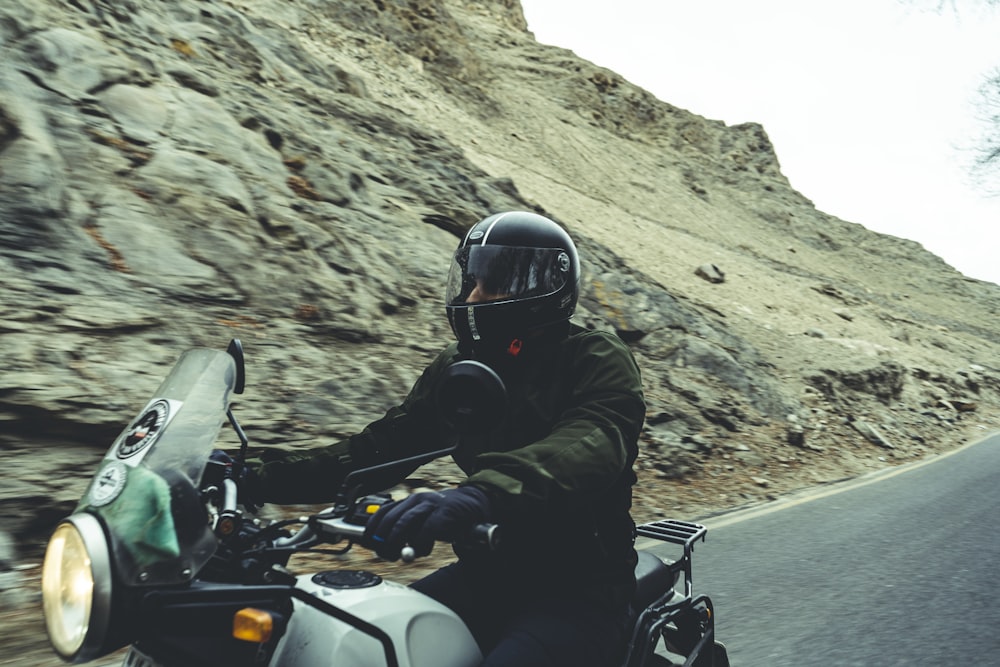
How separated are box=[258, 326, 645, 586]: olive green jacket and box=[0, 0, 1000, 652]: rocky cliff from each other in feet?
9.24

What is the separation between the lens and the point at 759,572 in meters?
5.16

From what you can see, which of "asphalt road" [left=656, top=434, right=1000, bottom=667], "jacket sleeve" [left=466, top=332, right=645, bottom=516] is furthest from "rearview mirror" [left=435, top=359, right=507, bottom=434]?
"asphalt road" [left=656, top=434, right=1000, bottom=667]

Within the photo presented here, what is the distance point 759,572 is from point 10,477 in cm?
468

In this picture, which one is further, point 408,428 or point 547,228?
point 408,428

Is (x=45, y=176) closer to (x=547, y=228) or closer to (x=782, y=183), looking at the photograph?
(x=547, y=228)

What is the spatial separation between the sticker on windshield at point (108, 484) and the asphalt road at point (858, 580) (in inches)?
126

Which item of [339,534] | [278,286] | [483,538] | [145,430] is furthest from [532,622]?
[278,286]

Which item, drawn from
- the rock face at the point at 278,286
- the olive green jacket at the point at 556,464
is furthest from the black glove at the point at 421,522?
the rock face at the point at 278,286

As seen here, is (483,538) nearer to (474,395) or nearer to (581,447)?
(474,395)

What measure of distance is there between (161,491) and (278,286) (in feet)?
21.8

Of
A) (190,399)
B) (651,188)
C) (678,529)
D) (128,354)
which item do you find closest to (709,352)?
(128,354)

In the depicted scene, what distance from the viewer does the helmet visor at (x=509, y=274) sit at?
232 centimetres

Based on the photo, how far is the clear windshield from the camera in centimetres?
137

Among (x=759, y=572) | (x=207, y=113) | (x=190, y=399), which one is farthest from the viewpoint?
(x=207, y=113)
